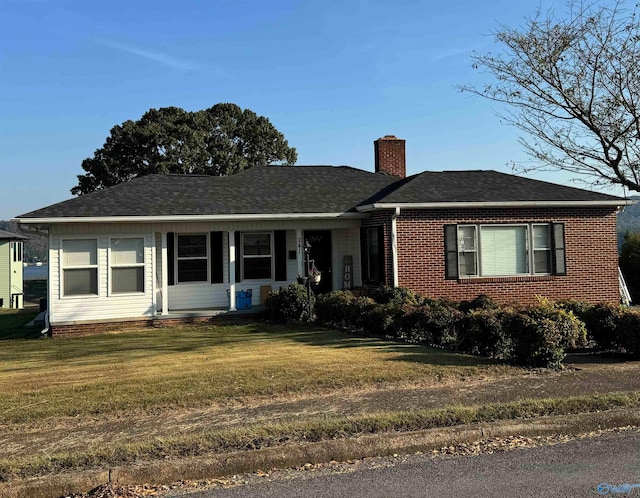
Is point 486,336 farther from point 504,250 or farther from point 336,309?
point 504,250

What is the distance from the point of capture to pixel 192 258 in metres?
15.3

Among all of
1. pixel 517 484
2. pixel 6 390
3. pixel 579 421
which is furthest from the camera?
pixel 6 390

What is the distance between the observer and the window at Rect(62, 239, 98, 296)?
13.5 m

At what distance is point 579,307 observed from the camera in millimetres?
10367

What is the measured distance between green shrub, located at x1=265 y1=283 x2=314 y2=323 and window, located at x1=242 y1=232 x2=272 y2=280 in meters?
1.94

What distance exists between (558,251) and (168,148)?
33.9 m

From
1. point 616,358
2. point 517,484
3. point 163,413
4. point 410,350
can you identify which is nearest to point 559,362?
point 616,358

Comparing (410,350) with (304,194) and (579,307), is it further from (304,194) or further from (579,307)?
(304,194)

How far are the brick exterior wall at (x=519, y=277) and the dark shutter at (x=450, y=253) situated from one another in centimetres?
11

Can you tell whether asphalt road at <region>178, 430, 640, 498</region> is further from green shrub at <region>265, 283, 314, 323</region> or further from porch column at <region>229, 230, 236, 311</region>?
porch column at <region>229, 230, 236, 311</region>

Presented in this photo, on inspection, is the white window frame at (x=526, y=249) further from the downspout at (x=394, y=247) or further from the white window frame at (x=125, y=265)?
the white window frame at (x=125, y=265)

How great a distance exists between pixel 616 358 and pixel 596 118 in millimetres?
5191

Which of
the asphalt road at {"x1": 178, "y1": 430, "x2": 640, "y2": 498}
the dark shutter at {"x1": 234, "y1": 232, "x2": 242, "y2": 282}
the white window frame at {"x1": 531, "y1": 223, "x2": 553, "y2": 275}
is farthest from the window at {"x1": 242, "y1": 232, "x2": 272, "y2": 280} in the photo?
the asphalt road at {"x1": 178, "y1": 430, "x2": 640, "y2": 498}

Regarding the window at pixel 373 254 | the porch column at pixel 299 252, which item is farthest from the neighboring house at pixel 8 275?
the window at pixel 373 254
